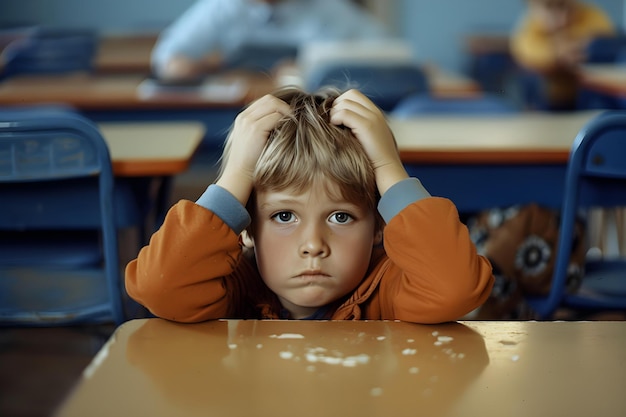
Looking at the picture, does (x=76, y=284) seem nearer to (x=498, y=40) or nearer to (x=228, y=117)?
(x=228, y=117)

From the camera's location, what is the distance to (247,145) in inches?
45.8

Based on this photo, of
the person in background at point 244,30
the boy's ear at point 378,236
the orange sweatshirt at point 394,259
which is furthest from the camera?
the person in background at point 244,30

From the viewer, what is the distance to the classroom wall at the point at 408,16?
25.8ft

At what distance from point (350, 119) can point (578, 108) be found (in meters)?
3.74

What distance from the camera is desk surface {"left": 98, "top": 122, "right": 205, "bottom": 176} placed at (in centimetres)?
200

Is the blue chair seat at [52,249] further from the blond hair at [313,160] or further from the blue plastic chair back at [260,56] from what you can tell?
the blue plastic chair back at [260,56]

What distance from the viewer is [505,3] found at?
8.19m

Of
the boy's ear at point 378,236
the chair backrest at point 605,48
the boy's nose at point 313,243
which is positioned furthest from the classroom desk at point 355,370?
the chair backrest at point 605,48

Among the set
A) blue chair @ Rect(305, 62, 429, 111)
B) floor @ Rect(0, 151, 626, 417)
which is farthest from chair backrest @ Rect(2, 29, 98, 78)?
blue chair @ Rect(305, 62, 429, 111)

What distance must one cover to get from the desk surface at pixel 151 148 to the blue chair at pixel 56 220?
0.09 meters

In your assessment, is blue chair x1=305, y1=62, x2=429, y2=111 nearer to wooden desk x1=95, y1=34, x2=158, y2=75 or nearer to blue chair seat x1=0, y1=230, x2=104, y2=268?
blue chair seat x1=0, y1=230, x2=104, y2=268

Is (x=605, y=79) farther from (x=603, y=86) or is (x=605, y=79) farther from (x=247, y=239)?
(x=247, y=239)

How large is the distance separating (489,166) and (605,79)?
2400 millimetres

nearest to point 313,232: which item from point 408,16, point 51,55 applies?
point 51,55
